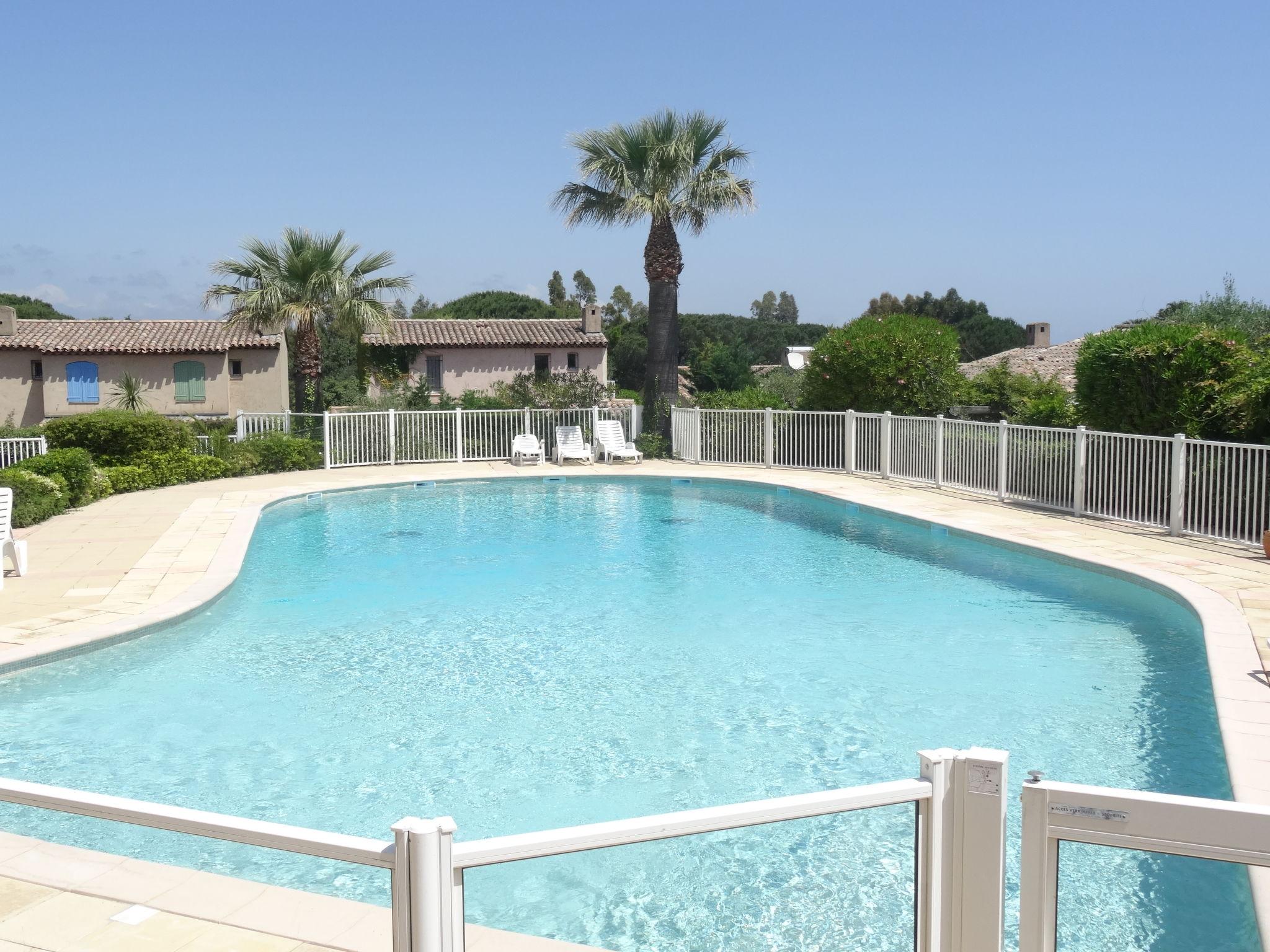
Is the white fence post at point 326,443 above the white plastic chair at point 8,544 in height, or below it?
above

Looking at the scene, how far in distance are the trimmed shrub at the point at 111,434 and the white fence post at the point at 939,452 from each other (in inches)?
521

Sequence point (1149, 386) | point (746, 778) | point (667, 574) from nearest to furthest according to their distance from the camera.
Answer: point (746, 778)
point (667, 574)
point (1149, 386)

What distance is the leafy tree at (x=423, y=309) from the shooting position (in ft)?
262

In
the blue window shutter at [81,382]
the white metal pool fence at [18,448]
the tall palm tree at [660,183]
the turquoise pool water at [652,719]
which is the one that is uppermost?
the tall palm tree at [660,183]

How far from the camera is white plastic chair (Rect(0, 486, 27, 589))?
31.9 ft

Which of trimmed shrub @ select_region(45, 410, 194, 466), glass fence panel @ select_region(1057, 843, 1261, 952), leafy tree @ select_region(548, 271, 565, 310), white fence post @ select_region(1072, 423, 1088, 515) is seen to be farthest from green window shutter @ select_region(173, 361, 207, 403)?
leafy tree @ select_region(548, 271, 565, 310)

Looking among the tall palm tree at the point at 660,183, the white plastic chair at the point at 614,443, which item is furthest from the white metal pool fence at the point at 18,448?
the tall palm tree at the point at 660,183

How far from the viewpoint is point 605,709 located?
7027 mm

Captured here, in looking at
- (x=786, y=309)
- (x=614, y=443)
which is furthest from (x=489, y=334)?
(x=786, y=309)

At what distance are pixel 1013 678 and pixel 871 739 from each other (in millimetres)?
1802

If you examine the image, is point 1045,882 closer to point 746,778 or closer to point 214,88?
point 746,778

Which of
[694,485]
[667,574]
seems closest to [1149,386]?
[667,574]

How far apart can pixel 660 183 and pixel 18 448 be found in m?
13.1

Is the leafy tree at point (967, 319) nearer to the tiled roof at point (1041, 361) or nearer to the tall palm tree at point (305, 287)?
the tiled roof at point (1041, 361)
